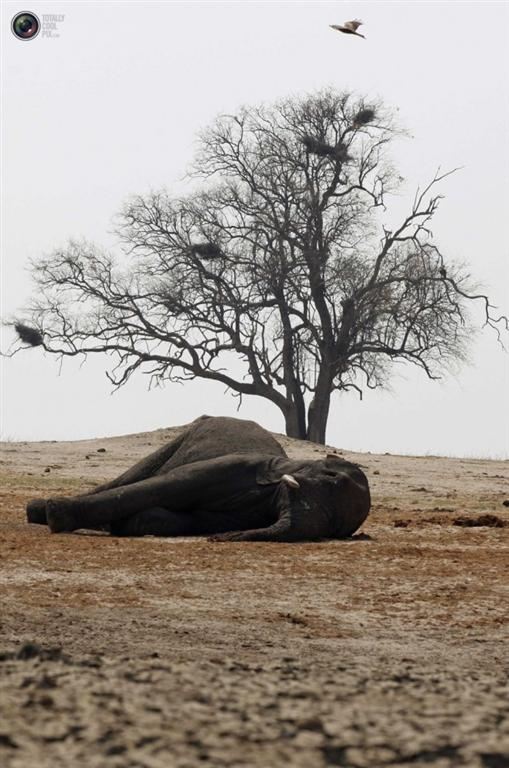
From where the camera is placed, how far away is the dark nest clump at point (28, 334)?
1460 inches

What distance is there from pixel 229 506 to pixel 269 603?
4035mm

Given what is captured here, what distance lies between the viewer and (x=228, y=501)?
12.6 meters

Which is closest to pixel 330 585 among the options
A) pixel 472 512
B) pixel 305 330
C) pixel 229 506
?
pixel 229 506

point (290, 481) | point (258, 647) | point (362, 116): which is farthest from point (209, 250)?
point (258, 647)

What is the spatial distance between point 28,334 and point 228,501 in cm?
2522

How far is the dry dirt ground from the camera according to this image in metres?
3.62

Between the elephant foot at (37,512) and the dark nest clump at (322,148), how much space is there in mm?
25531

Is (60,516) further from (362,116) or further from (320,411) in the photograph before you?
(362,116)

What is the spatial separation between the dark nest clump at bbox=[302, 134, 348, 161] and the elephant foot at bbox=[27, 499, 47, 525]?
25.5 meters

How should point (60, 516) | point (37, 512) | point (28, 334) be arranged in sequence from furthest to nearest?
point (28, 334) → point (37, 512) → point (60, 516)

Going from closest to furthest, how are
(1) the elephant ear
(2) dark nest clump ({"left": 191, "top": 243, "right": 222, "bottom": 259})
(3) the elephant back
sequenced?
(1) the elephant ear
(3) the elephant back
(2) dark nest clump ({"left": 191, "top": 243, "right": 222, "bottom": 259})

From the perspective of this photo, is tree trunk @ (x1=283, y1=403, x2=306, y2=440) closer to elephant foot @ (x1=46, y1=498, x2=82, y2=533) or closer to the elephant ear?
the elephant ear

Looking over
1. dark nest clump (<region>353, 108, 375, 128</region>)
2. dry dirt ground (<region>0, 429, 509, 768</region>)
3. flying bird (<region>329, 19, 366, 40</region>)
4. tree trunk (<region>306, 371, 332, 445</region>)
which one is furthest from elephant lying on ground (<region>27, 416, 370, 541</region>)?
dark nest clump (<region>353, 108, 375, 128</region>)

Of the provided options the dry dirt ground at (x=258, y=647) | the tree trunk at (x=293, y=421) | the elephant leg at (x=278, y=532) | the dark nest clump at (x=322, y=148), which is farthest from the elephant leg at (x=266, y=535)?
the dark nest clump at (x=322, y=148)
